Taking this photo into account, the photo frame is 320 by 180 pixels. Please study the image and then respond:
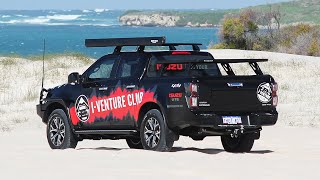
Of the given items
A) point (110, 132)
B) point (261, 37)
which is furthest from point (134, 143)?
point (261, 37)

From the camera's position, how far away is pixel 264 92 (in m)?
15.8

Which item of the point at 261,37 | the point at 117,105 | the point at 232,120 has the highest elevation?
the point at 117,105

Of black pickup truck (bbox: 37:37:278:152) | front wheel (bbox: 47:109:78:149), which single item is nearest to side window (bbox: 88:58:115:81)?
black pickup truck (bbox: 37:37:278:152)

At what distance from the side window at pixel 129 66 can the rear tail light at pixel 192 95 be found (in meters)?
1.44

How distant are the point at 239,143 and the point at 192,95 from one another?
1932 mm

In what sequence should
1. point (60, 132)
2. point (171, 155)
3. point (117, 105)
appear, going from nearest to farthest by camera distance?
point (171, 155)
point (117, 105)
point (60, 132)

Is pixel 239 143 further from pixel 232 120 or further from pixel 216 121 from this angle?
pixel 216 121

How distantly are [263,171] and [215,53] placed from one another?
3318 cm

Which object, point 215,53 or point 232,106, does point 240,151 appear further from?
point 215,53

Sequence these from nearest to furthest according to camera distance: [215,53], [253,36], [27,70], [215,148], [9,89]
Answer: [215,148] → [9,89] → [27,70] → [215,53] → [253,36]

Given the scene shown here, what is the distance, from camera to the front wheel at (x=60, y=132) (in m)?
17.2

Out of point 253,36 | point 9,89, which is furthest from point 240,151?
point 253,36

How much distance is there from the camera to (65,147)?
17.2 metres

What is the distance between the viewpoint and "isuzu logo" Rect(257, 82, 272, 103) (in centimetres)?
1574
